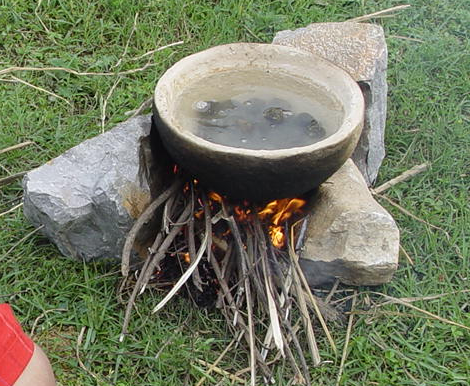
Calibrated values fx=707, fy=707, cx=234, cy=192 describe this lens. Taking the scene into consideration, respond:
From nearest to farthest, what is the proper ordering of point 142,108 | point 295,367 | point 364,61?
point 295,367 → point 364,61 → point 142,108

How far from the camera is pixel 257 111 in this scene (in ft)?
10.2

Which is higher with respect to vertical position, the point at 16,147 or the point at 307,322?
the point at 16,147

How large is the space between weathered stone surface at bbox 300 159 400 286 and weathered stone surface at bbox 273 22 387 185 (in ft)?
1.53

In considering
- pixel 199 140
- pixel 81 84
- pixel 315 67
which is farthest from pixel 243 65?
pixel 81 84

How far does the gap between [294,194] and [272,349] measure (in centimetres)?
66

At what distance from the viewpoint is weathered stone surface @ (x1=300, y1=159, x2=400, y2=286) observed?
10.0 ft

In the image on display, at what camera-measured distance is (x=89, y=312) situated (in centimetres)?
305

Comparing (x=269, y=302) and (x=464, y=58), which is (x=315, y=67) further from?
(x=464, y=58)

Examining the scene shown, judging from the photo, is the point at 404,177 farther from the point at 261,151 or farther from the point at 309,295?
the point at 261,151

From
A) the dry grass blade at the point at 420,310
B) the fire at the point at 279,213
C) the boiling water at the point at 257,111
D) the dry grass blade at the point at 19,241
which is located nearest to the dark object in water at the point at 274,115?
the boiling water at the point at 257,111

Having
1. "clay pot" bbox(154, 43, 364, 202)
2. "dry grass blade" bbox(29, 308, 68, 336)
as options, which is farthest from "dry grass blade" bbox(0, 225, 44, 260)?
"clay pot" bbox(154, 43, 364, 202)

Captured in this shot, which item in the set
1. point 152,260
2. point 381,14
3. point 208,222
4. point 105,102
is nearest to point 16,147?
point 105,102

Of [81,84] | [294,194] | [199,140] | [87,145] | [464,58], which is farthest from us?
[464,58]

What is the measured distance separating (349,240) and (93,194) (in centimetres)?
112
